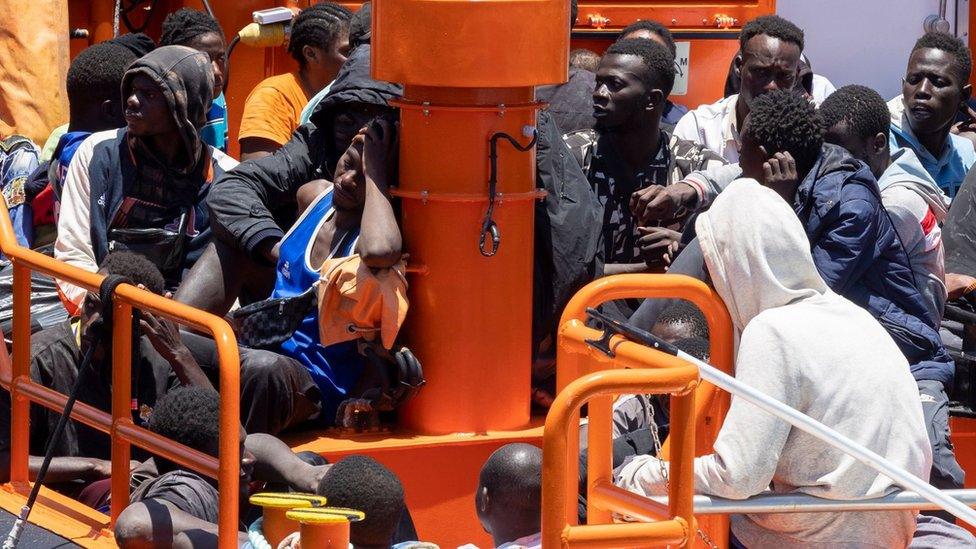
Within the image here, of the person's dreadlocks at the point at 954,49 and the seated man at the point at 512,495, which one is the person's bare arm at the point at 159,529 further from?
the person's dreadlocks at the point at 954,49

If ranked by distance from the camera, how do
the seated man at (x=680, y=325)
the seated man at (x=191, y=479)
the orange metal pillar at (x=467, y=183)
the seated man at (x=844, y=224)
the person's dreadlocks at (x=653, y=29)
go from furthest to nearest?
the person's dreadlocks at (x=653, y=29)
the seated man at (x=680, y=325)
the seated man at (x=844, y=224)
the orange metal pillar at (x=467, y=183)
the seated man at (x=191, y=479)

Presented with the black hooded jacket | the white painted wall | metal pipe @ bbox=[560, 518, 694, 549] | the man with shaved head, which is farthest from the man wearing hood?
the white painted wall

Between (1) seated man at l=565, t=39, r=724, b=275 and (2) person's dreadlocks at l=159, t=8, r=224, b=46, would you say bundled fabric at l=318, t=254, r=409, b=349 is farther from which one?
(2) person's dreadlocks at l=159, t=8, r=224, b=46

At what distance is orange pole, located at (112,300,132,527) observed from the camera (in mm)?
3705

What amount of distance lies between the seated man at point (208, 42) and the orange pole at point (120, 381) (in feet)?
10.7

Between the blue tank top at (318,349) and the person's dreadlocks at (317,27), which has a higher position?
the person's dreadlocks at (317,27)

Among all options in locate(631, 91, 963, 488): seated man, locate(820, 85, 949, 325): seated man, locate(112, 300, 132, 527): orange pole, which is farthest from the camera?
locate(820, 85, 949, 325): seated man

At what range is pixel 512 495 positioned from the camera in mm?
3637

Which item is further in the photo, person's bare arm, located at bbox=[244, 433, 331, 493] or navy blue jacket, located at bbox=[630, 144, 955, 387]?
navy blue jacket, located at bbox=[630, 144, 955, 387]

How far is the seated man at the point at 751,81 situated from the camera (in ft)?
20.4

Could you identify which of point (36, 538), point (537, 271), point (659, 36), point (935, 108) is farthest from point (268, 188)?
point (935, 108)

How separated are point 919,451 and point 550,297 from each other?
1.45 m

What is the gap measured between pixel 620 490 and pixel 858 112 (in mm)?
2420

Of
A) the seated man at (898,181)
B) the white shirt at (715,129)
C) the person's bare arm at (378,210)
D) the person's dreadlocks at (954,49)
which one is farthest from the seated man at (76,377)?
the person's dreadlocks at (954,49)
